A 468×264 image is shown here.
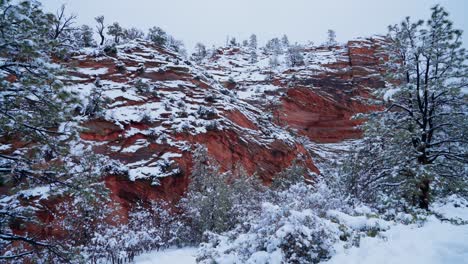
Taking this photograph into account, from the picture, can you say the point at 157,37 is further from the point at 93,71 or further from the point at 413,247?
the point at 413,247

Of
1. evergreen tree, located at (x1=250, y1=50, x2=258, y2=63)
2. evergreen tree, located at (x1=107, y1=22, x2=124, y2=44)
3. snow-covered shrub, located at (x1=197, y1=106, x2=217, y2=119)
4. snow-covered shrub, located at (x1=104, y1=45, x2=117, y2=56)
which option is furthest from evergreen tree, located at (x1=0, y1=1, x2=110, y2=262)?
evergreen tree, located at (x1=250, y1=50, x2=258, y2=63)

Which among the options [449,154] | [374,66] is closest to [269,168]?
[449,154]

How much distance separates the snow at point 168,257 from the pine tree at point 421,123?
7.77 meters

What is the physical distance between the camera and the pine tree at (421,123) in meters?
12.5

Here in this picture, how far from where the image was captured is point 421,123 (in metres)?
14.2

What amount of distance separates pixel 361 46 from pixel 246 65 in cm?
2442

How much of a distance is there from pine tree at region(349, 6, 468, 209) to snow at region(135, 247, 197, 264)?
306 inches

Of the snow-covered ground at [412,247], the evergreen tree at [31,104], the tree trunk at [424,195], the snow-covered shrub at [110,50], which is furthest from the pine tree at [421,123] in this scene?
the snow-covered shrub at [110,50]

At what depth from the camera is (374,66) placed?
62.2 metres

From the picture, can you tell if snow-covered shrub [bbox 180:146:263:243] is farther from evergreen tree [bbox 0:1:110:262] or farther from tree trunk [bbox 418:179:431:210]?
evergreen tree [bbox 0:1:110:262]

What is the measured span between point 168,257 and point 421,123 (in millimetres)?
12239

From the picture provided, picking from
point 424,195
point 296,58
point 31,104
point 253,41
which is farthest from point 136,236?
point 253,41

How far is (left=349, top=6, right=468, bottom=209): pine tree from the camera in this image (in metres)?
12.5

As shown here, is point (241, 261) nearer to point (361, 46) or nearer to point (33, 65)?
point (33, 65)
